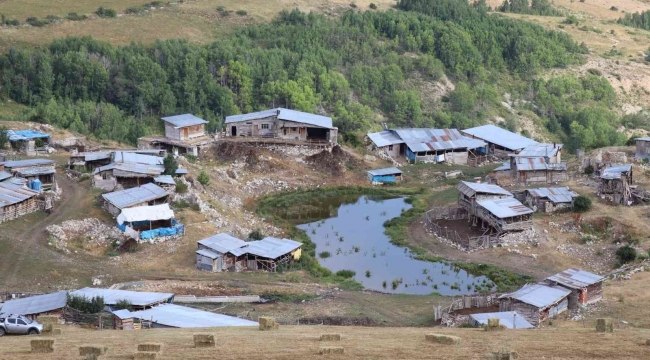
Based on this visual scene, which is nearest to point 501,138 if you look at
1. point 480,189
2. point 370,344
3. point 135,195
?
point 480,189

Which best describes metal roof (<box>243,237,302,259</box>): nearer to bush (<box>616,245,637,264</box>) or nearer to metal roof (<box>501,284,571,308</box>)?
metal roof (<box>501,284,571,308</box>)

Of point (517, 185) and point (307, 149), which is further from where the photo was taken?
point (307, 149)

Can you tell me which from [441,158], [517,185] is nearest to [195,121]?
[441,158]

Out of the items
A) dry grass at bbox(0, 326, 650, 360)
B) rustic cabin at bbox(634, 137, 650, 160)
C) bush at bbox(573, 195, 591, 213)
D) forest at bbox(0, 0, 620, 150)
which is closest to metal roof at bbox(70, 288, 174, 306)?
dry grass at bbox(0, 326, 650, 360)

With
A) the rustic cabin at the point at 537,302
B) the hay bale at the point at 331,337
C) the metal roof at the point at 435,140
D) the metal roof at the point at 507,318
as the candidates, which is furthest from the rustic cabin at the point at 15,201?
the metal roof at the point at 435,140

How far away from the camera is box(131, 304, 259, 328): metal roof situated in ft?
125

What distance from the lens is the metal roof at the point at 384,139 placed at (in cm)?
7950

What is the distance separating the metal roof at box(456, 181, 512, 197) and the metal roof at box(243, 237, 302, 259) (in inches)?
519

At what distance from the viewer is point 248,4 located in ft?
414

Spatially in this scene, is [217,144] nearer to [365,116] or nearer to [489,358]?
[365,116]

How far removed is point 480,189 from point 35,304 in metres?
31.0

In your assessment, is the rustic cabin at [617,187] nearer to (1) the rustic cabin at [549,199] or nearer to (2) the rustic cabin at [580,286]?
(1) the rustic cabin at [549,199]

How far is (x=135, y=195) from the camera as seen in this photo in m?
57.3

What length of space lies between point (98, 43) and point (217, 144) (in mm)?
28417
